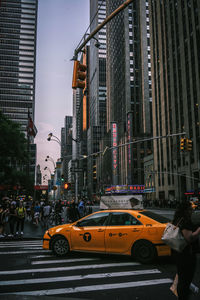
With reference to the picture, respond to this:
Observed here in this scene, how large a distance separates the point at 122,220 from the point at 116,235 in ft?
1.70

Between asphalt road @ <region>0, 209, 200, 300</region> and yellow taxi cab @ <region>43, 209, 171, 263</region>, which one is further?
yellow taxi cab @ <region>43, 209, 171, 263</region>

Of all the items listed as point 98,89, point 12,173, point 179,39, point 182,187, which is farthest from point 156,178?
point 98,89

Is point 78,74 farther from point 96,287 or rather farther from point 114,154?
point 114,154

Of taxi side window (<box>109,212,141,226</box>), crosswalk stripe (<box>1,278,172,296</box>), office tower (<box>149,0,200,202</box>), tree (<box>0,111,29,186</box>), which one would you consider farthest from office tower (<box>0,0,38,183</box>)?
crosswalk stripe (<box>1,278,172,296</box>)

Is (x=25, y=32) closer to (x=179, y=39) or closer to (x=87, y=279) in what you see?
(x=179, y=39)

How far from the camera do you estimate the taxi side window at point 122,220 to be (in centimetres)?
780

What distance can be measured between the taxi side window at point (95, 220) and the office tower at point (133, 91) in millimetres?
78292

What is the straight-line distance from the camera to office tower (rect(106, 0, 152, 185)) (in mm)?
92875

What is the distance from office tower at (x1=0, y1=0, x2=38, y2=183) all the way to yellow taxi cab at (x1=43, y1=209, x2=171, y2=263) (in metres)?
121

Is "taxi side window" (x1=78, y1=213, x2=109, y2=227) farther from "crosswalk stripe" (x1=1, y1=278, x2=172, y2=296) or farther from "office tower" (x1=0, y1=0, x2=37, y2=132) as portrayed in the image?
"office tower" (x1=0, y1=0, x2=37, y2=132)

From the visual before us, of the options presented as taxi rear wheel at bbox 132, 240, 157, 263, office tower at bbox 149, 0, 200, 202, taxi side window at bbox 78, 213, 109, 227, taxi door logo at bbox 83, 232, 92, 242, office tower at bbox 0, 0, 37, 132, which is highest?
office tower at bbox 0, 0, 37, 132

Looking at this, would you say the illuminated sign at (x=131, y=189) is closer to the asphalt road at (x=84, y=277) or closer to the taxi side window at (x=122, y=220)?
the taxi side window at (x=122, y=220)

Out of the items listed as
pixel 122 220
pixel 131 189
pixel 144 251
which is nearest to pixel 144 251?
pixel 144 251

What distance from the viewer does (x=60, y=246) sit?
27.7 ft
